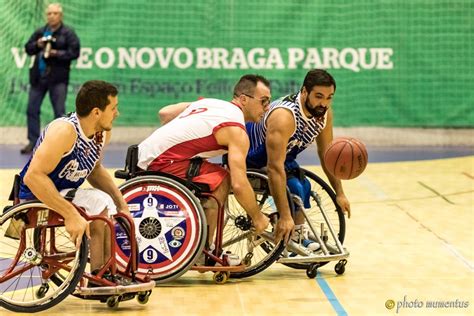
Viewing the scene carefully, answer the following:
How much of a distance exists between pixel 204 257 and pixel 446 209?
386cm

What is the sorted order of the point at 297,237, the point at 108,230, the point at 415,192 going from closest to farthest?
the point at 108,230, the point at 297,237, the point at 415,192

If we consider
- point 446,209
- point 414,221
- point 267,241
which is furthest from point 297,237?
point 446,209

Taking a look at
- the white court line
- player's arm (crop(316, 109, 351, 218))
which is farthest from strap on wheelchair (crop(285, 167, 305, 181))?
the white court line

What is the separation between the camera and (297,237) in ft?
24.5

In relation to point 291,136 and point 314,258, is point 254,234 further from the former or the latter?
point 291,136

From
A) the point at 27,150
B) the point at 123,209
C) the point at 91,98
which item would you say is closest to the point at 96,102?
the point at 91,98

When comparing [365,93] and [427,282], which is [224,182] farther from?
[365,93]

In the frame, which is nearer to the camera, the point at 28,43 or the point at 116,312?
the point at 116,312

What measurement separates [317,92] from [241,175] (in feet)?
2.83

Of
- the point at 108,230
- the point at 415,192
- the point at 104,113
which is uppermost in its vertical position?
the point at 104,113

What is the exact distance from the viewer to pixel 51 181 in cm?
593

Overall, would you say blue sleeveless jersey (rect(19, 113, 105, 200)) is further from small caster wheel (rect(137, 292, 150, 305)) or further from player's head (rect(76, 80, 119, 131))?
small caster wheel (rect(137, 292, 150, 305))

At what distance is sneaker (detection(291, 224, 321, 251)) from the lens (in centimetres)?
743

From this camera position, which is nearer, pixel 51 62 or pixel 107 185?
pixel 107 185
